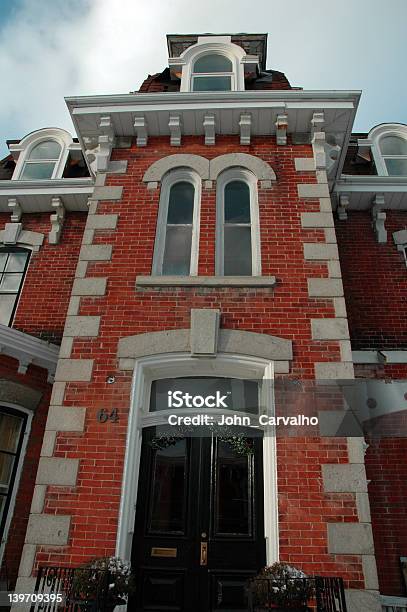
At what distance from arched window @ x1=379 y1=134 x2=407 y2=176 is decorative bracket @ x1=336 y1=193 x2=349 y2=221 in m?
1.70

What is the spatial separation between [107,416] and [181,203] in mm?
3873

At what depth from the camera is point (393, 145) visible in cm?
1060

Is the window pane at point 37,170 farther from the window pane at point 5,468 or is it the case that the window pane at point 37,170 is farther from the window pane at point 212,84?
the window pane at point 5,468

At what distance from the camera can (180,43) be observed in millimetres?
10734

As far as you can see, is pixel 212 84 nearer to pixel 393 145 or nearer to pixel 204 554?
pixel 393 145

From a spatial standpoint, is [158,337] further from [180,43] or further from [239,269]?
[180,43]

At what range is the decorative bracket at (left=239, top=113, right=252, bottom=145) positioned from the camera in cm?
810

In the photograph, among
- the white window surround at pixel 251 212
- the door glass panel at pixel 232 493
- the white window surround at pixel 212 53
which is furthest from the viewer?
the white window surround at pixel 212 53

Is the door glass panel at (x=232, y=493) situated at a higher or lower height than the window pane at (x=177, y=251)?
lower

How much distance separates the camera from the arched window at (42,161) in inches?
418

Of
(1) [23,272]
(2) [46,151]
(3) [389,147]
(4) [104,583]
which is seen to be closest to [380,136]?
(3) [389,147]

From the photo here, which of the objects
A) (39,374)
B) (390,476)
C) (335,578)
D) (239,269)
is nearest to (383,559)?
(390,476)

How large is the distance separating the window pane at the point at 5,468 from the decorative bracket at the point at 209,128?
6.02 m

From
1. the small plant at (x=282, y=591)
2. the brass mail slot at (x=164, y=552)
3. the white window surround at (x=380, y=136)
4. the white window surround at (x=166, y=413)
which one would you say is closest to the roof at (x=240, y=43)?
the white window surround at (x=380, y=136)
